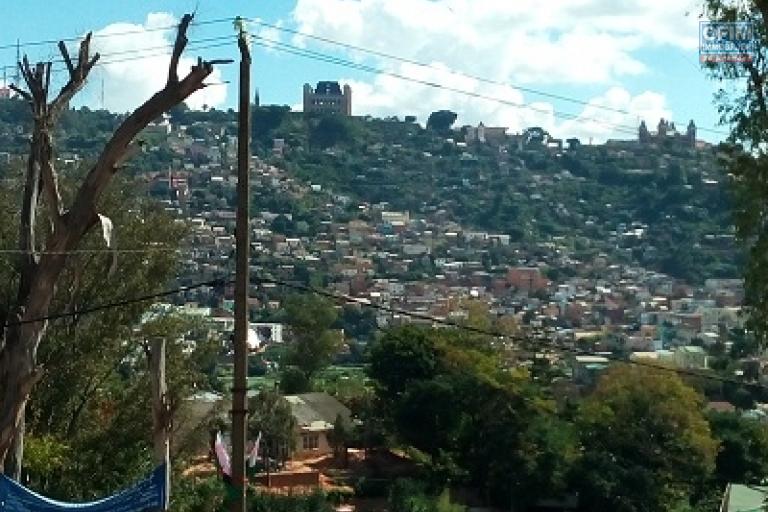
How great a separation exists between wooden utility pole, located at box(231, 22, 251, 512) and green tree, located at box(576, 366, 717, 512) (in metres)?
24.0

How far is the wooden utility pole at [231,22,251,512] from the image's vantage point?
368 inches

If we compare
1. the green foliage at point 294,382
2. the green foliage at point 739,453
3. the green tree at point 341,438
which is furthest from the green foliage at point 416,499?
the green foliage at point 294,382

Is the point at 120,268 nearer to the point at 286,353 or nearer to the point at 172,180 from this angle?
the point at 286,353

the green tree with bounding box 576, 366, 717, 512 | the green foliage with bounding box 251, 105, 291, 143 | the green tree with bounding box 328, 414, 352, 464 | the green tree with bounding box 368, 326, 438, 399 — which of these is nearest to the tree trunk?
the green tree with bounding box 576, 366, 717, 512

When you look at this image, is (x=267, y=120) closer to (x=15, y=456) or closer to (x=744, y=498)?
(x=744, y=498)

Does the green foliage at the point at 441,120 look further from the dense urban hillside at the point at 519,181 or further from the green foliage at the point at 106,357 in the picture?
the green foliage at the point at 106,357

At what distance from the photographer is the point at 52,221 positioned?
10.7 meters

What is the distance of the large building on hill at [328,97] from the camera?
618ft

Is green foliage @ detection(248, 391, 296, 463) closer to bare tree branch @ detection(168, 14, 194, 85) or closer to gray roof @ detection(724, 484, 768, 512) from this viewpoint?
gray roof @ detection(724, 484, 768, 512)

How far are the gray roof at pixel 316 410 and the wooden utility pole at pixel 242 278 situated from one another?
33729 millimetres

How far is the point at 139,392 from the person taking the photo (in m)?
18.4

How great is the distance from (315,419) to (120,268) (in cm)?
2840

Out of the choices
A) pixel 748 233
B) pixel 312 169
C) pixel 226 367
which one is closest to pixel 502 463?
pixel 748 233

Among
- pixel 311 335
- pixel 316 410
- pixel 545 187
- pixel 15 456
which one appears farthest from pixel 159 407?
pixel 545 187
